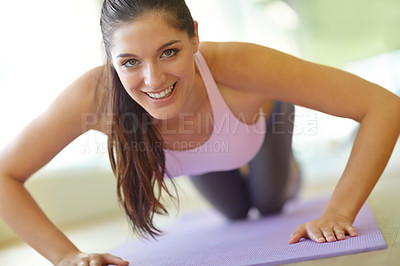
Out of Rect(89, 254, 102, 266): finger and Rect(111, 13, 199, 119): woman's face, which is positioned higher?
Rect(111, 13, 199, 119): woman's face

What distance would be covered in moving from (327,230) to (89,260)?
2.06ft

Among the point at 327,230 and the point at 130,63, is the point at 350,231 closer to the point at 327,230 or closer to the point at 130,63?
the point at 327,230

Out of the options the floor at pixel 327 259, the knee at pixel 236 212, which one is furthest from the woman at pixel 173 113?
→ the knee at pixel 236 212

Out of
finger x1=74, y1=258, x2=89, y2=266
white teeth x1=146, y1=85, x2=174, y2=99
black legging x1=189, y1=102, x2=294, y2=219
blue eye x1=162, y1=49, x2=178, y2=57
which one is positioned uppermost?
blue eye x1=162, y1=49, x2=178, y2=57

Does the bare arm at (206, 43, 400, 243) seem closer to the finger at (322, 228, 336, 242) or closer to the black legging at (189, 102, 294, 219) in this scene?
the finger at (322, 228, 336, 242)

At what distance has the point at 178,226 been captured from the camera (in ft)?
8.41

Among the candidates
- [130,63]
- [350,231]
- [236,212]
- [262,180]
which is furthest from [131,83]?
[236,212]

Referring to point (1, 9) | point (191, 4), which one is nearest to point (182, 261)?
point (1, 9)

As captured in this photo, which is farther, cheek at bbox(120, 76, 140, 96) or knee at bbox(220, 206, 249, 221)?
knee at bbox(220, 206, 249, 221)

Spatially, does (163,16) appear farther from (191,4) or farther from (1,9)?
(191,4)

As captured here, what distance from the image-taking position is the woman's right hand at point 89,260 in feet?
4.45

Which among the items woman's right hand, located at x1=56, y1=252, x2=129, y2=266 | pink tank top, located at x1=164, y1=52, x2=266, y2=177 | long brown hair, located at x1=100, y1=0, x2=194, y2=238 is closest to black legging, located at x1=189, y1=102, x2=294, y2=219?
pink tank top, located at x1=164, y1=52, x2=266, y2=177

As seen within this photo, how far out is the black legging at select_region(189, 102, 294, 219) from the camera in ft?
6.51

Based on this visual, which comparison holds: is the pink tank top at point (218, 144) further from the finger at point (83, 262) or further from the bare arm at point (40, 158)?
the finger at point (83, 262)
